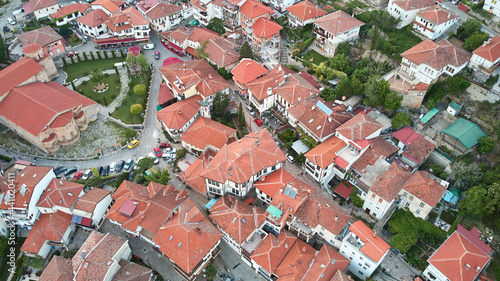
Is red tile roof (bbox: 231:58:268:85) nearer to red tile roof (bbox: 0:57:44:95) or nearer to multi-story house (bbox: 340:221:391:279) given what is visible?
multi-story house (bbox: 340:221:391:279)

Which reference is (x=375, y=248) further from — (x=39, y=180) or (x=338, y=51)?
(x=39, y=180)

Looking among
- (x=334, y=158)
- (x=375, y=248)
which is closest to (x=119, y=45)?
(x=334, y=158)

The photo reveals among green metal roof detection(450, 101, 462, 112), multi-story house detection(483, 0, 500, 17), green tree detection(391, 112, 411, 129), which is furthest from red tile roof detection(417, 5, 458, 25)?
green tree detection(391, 112, 411, 129)

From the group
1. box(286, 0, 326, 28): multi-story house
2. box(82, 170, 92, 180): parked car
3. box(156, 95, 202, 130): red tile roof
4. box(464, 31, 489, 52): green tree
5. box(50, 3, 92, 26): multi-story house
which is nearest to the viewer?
box(464, 31, 489, 52): green tree

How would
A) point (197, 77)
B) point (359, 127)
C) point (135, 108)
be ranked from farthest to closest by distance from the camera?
point (197, 77), point (135, 108), point (359, 127)

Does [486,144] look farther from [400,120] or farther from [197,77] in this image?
[197,77]

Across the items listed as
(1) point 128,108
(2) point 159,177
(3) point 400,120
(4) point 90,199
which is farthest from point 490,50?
(4) point 90,199
